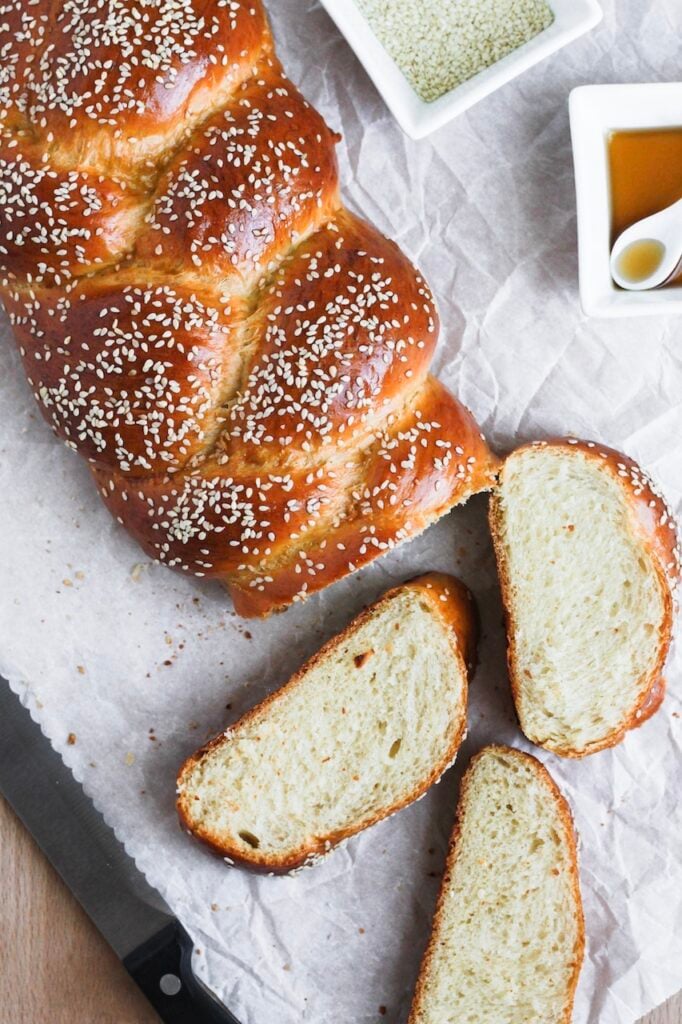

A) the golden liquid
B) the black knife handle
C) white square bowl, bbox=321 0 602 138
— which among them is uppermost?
white square bowl, bbox=321 0 602 138

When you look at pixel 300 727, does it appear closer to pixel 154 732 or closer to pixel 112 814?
pixel 154 732

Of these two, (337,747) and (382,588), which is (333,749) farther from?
(382,588)

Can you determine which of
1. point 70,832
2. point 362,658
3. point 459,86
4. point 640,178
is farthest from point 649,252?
point 70,832

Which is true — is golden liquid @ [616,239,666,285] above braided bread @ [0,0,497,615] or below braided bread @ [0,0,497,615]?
below

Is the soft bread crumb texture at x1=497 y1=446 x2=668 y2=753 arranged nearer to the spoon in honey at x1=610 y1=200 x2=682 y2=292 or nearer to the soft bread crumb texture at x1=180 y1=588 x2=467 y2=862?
the soft bread crumb texture at x1=180 y1=588 x2=467 y2=862

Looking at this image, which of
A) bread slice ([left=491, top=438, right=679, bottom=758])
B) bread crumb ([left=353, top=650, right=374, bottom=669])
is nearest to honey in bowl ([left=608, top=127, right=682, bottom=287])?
bread slice ([left=491, top=438, right=679, bottom=758])

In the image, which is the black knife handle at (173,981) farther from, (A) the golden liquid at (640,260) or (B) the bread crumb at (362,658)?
(A) the golden liquid at (640,260)

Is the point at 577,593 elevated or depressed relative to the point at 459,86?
depressed
